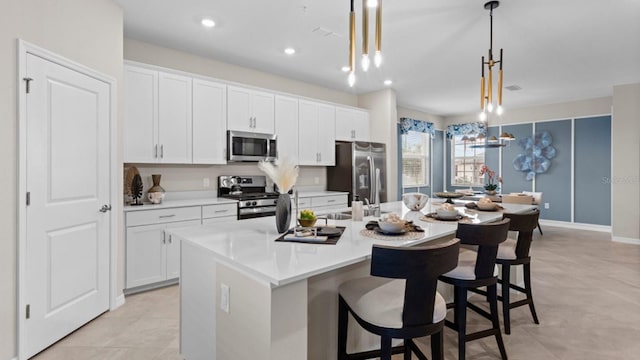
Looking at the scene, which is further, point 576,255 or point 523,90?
point 523,90

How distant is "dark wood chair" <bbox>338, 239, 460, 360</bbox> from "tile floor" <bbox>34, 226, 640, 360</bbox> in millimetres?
858

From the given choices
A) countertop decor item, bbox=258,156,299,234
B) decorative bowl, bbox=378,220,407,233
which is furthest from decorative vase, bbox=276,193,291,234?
decorative bowl, bbox=378,220,407,233

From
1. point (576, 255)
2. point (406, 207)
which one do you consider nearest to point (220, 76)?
point (406, 207)

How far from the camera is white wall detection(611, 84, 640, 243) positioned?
555 centimetres

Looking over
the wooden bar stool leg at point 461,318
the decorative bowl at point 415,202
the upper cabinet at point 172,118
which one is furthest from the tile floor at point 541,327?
the upper cabinet at point 172,118

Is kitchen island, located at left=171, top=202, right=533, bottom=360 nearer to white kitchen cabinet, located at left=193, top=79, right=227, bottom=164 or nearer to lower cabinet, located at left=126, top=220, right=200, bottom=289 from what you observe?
lower cabinet, located at left=126, top=220, right=200, bottom=289

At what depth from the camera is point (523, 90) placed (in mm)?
5980

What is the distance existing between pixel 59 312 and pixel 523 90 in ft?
23.4

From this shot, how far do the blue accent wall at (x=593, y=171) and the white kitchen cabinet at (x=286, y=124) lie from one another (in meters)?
6.07

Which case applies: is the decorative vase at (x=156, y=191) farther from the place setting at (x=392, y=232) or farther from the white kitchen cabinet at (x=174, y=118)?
the place setting at (x=392, y=232)

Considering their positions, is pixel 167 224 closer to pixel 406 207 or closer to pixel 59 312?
pixel 59 312

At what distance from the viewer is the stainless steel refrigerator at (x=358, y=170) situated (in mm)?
5379

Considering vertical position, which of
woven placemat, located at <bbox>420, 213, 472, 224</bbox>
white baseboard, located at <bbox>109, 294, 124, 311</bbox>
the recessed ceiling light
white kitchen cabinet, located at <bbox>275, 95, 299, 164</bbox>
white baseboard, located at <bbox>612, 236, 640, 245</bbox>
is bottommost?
white baseboard, located at <bbox>109, 294, 124, 311</bbox>

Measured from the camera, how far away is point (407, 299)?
140 cm
